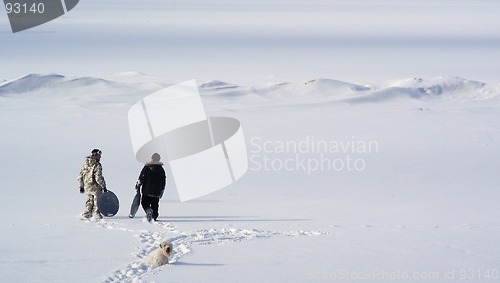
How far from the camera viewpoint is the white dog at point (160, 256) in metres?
8.92

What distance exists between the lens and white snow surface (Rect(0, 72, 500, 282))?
30.2 ft

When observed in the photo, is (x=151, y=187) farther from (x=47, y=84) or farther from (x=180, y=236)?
(x=47, y=84)

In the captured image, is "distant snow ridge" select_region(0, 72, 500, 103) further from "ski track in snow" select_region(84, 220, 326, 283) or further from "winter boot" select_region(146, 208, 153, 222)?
"ski track in snow" select_region(84, 220, 326, 283)

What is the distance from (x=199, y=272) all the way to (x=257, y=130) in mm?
18574

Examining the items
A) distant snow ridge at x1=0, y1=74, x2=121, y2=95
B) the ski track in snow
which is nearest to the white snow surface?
the ski track in snow

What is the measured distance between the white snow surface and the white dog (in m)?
0.11

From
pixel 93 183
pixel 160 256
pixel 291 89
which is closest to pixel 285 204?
pixel 93 183

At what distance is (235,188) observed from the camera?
52.4ft

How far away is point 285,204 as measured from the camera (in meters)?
14.0

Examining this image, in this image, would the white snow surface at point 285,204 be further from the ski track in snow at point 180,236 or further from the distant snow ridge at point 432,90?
the distant snow ridge at point 432,90

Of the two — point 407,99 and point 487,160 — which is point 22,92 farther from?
point 487,160

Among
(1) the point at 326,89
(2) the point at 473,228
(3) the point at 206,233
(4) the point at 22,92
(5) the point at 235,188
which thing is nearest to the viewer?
(3) the point at 206,233

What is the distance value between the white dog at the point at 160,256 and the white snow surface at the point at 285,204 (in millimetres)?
106

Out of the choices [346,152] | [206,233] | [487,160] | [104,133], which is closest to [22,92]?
[104,133]
